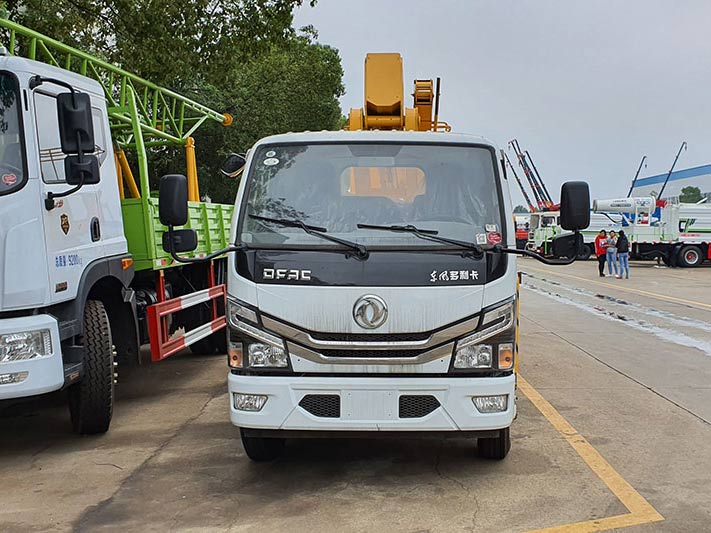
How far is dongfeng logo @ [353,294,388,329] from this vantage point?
176 inches

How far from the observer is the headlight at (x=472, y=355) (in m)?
4.54

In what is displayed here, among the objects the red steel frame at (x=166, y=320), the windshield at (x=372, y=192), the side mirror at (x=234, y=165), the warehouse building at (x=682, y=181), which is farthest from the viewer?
the warehouse building at (x=682, y=181)

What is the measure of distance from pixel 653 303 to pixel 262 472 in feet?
44.9

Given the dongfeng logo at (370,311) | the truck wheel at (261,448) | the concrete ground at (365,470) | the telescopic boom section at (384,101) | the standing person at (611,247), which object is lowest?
the standing person at (611,247)

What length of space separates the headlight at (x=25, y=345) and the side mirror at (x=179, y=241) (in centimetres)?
101

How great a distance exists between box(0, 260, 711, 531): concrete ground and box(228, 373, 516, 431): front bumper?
0.48 m

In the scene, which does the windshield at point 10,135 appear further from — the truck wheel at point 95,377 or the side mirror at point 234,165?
the side mirror at point 234,165

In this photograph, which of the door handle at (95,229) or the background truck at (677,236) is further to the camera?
→ the background truck at (677,236)

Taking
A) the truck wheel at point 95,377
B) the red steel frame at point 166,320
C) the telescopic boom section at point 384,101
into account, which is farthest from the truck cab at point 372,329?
the telescopic boom section at point 384,101

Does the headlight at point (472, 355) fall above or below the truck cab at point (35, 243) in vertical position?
below

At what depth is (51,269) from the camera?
207 inches

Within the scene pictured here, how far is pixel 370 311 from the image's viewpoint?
447 centimetres

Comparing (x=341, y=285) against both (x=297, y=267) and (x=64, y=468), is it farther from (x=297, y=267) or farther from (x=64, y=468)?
(x=64, y=468)

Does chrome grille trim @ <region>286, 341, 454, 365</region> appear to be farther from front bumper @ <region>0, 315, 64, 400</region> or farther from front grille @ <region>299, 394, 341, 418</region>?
front bumper @ <region>0, 315, 64, 400</region>
